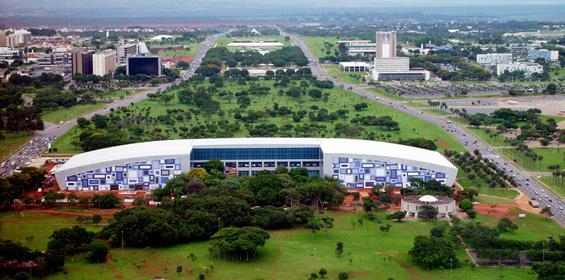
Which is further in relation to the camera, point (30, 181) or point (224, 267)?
point (30, 181)

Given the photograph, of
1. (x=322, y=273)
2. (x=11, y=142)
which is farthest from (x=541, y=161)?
(x=11, y=142)

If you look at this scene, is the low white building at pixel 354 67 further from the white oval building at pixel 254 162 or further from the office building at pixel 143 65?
the white oval building at pixel 254 162

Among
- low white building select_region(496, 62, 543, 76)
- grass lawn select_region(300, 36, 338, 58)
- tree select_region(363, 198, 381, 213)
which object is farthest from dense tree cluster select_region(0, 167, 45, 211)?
grass lawn select_region(300, 36, 338, 58)

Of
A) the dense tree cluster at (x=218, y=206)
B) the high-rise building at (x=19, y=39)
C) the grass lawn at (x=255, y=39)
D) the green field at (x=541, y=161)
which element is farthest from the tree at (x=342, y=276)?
the grass lawn at (x=255, y=39)

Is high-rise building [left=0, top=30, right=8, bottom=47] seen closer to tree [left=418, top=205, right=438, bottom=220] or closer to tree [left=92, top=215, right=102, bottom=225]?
tree [left=92, top=215, right=102, bottom=225]

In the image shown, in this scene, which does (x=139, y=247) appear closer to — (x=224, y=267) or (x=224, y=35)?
(x=224, y=267)

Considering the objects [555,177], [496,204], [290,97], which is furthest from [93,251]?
[290,97]

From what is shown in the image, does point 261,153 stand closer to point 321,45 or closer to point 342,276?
point 342,276
